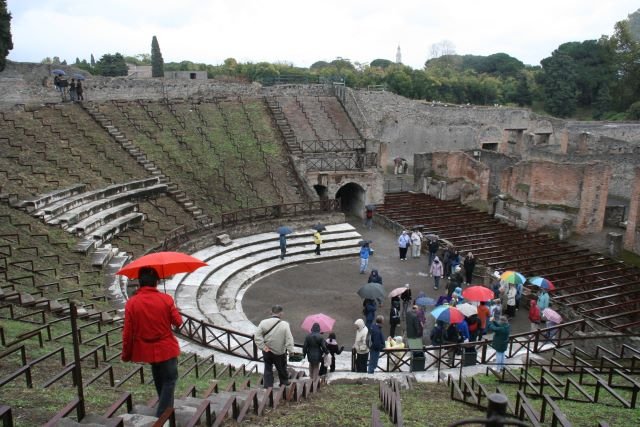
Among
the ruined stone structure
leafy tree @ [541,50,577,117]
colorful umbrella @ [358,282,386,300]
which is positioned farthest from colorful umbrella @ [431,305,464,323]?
leafy tree @ [541,50,577,117]

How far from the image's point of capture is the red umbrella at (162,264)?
824cm

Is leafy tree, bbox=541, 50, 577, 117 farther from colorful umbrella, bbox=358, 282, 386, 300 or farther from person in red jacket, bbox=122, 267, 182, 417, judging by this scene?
person in red jacket, bbox=122, 267, 182, 417

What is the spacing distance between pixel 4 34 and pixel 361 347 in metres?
31.0

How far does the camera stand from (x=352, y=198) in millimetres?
29922

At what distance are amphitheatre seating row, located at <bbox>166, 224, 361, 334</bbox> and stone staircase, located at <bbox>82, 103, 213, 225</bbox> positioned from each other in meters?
2.45

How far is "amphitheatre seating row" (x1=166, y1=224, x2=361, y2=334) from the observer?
53.8ft

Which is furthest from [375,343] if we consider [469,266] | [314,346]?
[469,266]

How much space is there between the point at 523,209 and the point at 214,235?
15716 mm

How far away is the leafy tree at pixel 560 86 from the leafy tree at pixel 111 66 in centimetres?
5065

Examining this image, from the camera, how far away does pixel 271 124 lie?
33.8 m

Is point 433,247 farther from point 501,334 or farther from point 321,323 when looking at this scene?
point 321,323

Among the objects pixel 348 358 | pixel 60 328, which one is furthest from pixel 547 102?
pixel 60 328

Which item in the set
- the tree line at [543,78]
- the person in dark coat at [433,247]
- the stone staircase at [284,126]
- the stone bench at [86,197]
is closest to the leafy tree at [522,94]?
the tree line at [543,78]

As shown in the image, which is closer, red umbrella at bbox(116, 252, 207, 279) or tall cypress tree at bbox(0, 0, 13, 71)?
red umbrella at bbox(116, 252, 207, 279)
